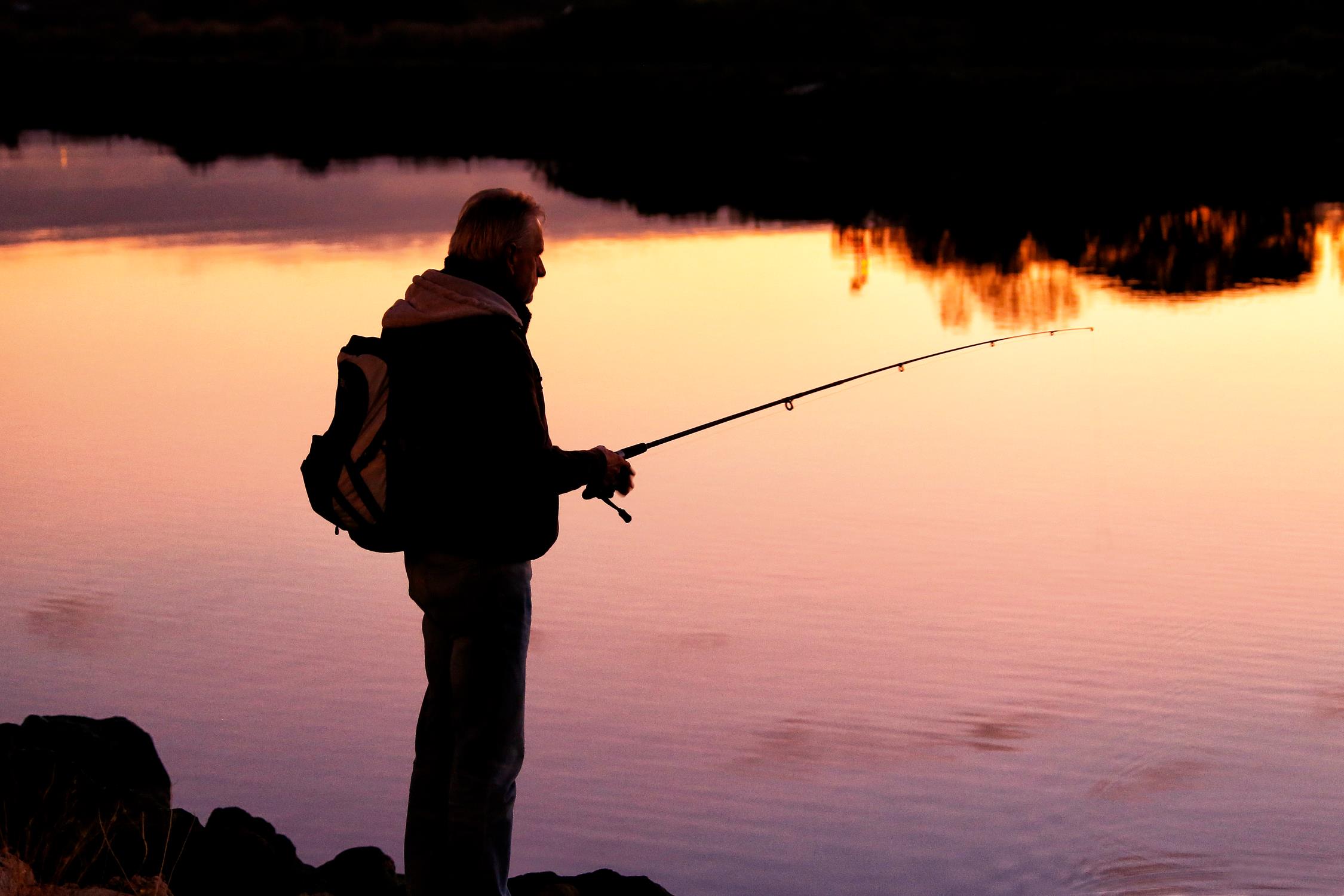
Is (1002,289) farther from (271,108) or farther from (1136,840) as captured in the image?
(271,108)

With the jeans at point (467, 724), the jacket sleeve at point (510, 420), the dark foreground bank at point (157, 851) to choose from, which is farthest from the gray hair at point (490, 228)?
the dark foreground bank at point (157, 851)

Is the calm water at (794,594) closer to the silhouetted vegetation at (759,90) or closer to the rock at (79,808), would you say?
the rock at (79,808)

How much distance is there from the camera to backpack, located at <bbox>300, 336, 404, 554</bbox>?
356 centimetres

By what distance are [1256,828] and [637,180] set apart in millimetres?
20151

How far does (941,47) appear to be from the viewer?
41500 millimetres

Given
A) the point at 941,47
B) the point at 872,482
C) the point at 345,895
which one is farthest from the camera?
the point at 941,47

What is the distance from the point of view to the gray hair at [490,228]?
141 inches

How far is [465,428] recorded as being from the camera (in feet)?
11.5

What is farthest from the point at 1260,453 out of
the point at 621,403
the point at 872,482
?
the point at 621,403

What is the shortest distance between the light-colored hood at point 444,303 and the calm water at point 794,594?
1.84m

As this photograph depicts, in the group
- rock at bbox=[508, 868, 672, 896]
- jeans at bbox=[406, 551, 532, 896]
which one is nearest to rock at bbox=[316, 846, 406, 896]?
rock at bbox=[508, 868, 672, 896]

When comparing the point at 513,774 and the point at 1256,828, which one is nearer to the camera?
the point at 513,774

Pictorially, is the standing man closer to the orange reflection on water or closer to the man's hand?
the man's hand

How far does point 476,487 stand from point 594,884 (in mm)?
1309
